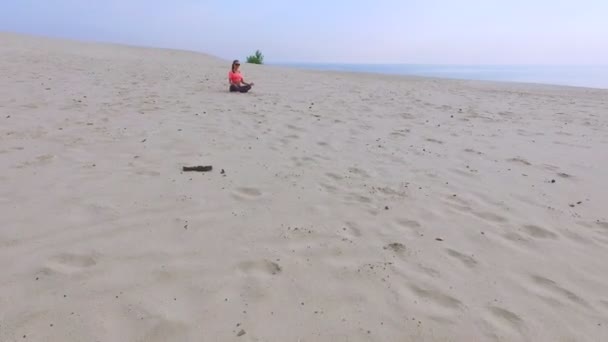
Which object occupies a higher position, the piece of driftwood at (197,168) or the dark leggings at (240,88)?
the dark leggings at (240,88)

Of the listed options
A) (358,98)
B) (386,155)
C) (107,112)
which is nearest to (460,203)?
(386,155)

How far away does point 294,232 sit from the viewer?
9.65 ft

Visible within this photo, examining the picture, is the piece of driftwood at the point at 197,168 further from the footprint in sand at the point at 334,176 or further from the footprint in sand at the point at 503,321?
the footprint in sand at the point at 503,321

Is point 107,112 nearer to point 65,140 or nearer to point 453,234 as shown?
point 65,140

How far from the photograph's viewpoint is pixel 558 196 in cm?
373

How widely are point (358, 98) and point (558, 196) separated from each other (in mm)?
6112

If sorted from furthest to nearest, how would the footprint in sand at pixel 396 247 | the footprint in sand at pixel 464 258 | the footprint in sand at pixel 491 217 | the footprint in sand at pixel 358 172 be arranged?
the footprint in sand at pixel 358 172, the footprint in sand at pixel 491 217, the footprint in sand at pixel 396 247, the footprint in sand at pixel 464 258

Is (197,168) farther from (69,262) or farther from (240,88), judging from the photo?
(240,88)

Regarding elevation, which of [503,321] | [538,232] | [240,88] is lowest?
[503,321]

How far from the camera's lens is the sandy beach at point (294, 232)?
2.08m

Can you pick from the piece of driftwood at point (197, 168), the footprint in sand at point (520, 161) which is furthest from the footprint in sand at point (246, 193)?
the footprint in sand at point (520, 161)

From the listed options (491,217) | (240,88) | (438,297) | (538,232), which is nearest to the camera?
(438,297)

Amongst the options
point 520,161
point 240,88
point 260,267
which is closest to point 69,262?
point 260,267

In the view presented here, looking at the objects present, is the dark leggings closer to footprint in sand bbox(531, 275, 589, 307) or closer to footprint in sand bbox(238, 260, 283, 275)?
footprint in sand bbox(238, 260, 283, 275)
